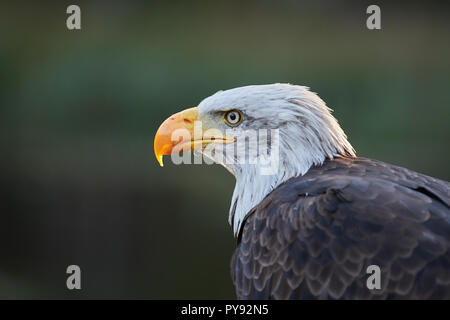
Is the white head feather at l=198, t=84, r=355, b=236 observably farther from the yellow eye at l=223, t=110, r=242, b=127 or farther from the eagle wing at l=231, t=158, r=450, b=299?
the eagle wing at l=231, t=158, r=450, b=299

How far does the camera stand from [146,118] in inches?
250

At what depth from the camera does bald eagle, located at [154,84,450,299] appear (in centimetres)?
180

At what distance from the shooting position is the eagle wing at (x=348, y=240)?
1771mm

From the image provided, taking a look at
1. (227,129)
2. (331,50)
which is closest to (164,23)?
(331,50)

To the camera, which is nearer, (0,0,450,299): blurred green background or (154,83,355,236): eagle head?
(154,83,355,236): eagle head

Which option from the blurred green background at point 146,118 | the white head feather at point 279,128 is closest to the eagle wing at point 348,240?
the white head feather at point 279,128

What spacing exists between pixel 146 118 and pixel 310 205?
4557 mm

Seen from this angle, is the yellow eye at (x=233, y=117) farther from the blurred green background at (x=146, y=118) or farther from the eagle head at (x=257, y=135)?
the blurred green background at (x=146, y=118)

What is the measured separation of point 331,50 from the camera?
639cm

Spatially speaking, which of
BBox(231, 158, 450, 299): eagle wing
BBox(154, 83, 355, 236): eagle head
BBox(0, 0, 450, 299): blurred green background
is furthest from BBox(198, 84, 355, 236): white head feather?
BBox(0, 0, 450, 299): blurred green background

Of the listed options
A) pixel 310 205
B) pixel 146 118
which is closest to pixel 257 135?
pixel 310 205

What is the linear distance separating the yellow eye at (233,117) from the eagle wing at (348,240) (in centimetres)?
36

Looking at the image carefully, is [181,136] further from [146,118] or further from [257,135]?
[146,118]

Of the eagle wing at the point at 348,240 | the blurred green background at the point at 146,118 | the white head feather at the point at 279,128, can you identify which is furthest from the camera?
the blurred green background at the point at 146,118
